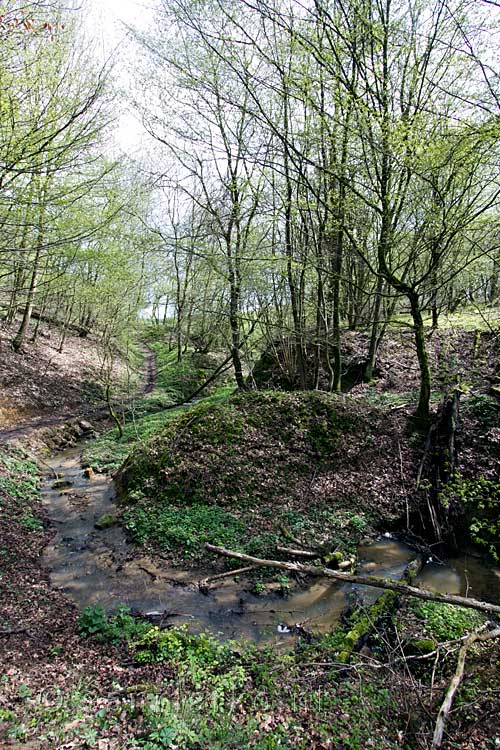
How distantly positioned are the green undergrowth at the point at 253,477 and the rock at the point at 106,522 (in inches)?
10.0

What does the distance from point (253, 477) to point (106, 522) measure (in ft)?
9.17

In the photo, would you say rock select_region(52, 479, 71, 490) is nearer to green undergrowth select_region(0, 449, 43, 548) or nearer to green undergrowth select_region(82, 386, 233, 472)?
green undergrowth select_region(0, 449, 43, 548)

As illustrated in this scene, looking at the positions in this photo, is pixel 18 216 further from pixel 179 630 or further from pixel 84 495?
pixel 179 630

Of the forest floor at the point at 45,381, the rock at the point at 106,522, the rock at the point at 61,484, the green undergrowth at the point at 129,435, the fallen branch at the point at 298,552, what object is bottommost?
the rock at the point at 106,522

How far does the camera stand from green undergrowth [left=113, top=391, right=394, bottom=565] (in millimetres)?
6684

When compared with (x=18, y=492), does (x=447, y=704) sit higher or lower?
higher

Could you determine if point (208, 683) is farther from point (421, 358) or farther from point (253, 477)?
point (421, 358)

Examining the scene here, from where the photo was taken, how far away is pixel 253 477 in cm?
790

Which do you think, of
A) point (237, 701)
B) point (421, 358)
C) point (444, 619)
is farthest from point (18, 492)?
point (421, 358)

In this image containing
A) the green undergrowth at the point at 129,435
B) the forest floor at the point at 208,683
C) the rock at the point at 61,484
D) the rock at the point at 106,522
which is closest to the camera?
the forest floor at the point at 208,683

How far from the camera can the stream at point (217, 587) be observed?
4.99 meters

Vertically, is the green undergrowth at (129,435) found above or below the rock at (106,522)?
above

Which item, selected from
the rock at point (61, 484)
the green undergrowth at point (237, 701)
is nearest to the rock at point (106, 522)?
the rock at point (61, 484)

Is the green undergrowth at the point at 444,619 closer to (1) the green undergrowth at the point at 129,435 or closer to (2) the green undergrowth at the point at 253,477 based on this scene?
(2) the green undergrowth at the point at 253,477
